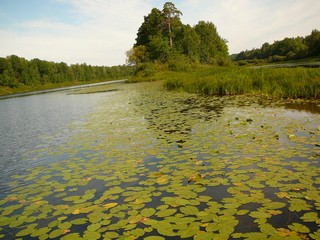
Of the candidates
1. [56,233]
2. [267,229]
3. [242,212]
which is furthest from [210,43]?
[56,233]

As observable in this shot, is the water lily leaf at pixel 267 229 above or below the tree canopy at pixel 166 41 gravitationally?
below

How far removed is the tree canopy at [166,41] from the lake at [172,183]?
1630 inches

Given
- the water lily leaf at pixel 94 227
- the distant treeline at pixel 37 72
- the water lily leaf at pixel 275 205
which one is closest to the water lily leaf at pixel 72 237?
the water lily leaf at pixel 94 227

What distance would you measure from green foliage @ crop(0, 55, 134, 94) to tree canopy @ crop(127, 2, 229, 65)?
524 inches

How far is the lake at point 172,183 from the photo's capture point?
3.08 m

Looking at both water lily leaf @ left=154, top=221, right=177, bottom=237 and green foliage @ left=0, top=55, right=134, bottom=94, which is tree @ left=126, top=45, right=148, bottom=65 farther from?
water lily leaf @ left=154, top=221, right=177, bottom=237

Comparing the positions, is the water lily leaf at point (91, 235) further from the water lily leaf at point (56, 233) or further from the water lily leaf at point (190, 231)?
the water lily leaf at point (190, 231)

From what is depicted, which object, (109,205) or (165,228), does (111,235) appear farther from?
(109,205)

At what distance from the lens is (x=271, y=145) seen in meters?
5.73

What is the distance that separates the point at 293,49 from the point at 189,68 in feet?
232

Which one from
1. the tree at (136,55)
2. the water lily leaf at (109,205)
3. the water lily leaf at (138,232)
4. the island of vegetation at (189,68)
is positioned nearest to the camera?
the water lily leaf at (138,232)

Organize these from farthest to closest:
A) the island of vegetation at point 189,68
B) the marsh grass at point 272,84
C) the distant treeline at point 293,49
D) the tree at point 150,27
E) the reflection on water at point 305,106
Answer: the distant treeline at point 293,49
the tree at point 150,27
the island of vegetation at point 189,68
the marsh grass at point 272,84
the reflection on water at point 305,106

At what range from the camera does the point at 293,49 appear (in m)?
93.8

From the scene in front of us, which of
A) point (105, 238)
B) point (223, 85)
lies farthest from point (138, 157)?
point (223, 85)
